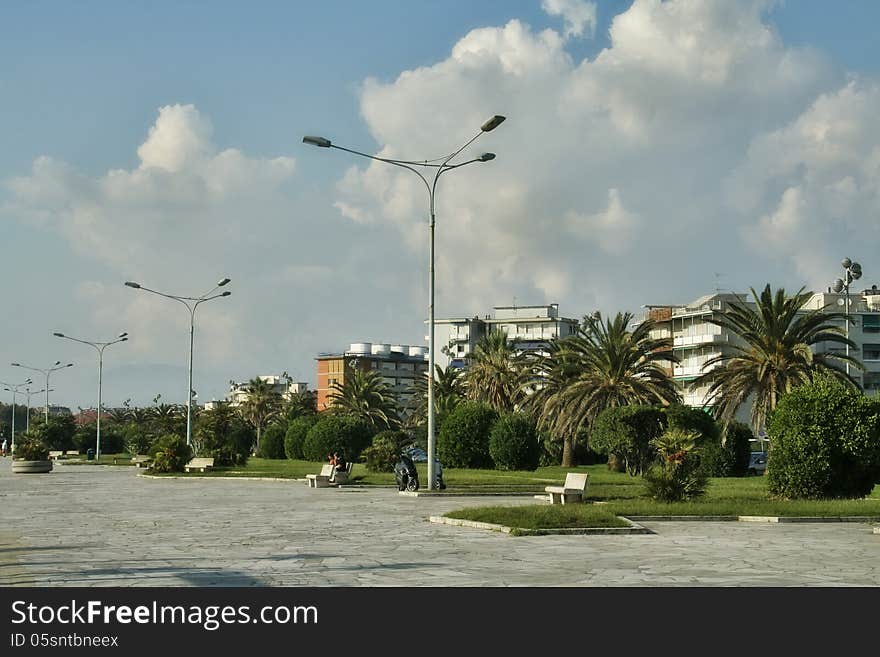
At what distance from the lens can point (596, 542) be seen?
1661 cm

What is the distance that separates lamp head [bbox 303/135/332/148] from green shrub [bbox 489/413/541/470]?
24746mm

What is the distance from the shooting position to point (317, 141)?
32.9m

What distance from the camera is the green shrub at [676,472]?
23047 millimetres

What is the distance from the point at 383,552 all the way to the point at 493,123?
18.1 meters

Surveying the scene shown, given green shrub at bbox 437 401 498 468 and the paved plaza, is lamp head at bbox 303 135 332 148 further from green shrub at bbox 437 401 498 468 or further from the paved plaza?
green shrub at bbox 437 401 498 468

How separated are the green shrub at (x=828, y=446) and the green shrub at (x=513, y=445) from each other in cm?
2816

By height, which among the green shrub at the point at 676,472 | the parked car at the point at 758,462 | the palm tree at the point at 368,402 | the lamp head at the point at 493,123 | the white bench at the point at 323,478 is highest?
the lamp head at the point at 493,123

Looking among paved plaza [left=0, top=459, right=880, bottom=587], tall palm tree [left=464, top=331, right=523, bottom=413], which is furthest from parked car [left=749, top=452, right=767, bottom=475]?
paved plaza [left=0, top=459, right=880, bottom=587]

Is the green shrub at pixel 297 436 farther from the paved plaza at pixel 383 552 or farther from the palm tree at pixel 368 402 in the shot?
the paved plaza at pixel 383 552

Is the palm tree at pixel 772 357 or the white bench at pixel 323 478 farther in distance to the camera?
the palm tree at pixel 772 357

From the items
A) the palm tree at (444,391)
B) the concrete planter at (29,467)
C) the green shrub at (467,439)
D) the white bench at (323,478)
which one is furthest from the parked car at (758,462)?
the concrete planter at (29,467)
